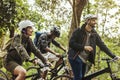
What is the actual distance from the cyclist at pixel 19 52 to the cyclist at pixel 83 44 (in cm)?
82

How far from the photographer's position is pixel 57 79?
8055 millimetres

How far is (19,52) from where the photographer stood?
5.79 meters

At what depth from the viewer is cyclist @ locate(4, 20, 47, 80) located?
5741 mm

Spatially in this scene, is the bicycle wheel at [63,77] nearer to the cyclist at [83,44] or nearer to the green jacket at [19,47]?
the cyclist at [83,44]

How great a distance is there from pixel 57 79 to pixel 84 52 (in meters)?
1.91

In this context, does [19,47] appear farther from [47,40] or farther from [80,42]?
[47,40]

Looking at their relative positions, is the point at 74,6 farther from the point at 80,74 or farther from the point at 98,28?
the point at 98,28

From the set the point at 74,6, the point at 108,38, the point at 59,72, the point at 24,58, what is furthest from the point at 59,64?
the point at 108,38

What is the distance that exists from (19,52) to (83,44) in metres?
1.28

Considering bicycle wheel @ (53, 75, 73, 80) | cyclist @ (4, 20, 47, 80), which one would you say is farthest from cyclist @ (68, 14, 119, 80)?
bicycle wheel @ (53, 75, 73, 80)

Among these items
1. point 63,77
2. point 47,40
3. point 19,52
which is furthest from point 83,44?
point 47,40

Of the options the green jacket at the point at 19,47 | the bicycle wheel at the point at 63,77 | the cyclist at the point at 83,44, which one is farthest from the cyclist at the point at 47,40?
the green jacket at the point at 19,47

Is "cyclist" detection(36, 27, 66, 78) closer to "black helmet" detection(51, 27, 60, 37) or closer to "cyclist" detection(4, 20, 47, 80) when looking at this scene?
"black helmet" detection(51, 27, 60, 37)

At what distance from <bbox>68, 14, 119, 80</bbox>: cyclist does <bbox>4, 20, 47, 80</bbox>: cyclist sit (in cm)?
82
